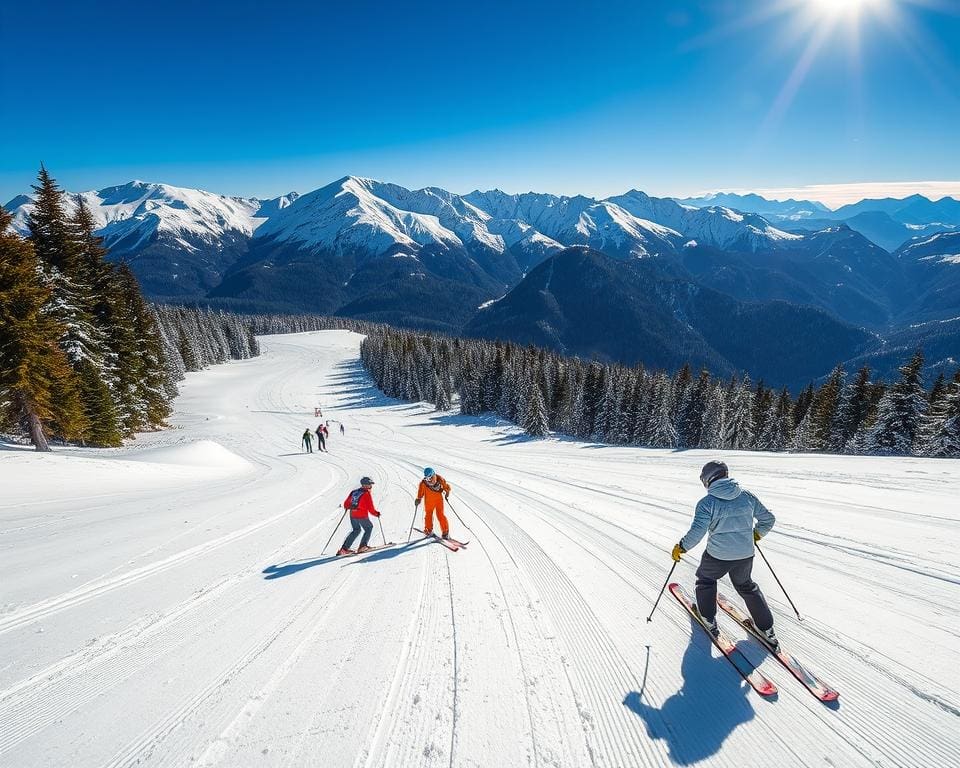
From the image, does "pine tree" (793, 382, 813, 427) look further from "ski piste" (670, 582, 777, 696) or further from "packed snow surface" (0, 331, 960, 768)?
"ski piste" (670, 582, 777, 696)

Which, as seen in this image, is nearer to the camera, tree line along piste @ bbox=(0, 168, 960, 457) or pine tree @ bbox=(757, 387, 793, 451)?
tree line along piste @ bbox=(0, 168, 960, 457)

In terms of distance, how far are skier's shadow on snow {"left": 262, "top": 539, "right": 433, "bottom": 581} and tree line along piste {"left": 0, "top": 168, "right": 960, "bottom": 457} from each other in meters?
15.9

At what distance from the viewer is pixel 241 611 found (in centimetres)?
541

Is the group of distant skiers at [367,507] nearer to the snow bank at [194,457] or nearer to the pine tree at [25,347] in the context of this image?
the snow bank at [194,457]

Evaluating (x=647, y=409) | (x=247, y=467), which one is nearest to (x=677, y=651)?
(x=247, y=467)

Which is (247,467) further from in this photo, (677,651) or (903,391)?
(903,391)

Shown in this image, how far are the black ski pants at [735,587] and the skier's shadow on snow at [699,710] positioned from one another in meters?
0.53

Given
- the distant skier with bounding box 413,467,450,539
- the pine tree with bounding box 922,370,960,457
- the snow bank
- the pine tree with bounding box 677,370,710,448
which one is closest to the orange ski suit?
the distant skier with bounding box 413,467,450,539

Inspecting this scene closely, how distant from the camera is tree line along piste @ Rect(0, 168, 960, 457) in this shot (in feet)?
52.5

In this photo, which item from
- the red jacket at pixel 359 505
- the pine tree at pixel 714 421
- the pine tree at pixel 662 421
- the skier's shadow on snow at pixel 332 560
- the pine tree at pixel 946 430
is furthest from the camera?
the pine tree at pixel 714 421

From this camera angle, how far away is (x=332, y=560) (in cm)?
730

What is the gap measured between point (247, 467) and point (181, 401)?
152ft

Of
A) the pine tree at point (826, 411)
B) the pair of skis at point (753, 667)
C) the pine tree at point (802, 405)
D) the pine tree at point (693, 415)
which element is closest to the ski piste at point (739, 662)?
the pair of skis at point (753, 667)

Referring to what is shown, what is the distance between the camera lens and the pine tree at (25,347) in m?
14.8
